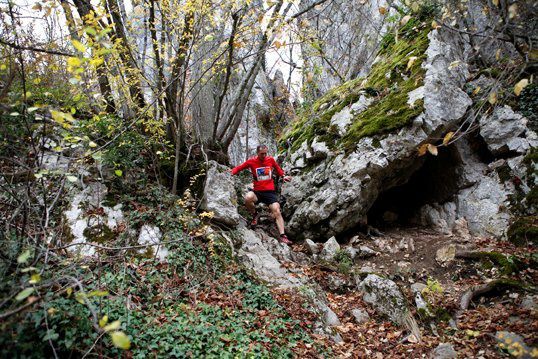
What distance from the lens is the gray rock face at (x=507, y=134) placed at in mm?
6383

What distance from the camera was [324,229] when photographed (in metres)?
6.89

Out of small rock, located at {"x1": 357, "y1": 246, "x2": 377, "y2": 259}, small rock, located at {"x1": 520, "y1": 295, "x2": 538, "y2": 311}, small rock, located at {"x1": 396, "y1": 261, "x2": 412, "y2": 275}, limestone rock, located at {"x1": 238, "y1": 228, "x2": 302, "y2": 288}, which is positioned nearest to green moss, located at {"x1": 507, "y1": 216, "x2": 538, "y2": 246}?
small rock, located at {"x1": 520, "y1": 295, "x2": 538, "y2": 311}

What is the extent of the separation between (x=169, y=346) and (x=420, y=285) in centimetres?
426

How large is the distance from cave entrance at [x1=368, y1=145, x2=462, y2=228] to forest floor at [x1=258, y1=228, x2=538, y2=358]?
4.13 ft

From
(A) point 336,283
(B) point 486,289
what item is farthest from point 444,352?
(A) point 336,283

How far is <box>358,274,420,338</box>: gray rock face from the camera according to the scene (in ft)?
14.8

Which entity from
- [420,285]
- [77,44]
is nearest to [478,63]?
[420,285]

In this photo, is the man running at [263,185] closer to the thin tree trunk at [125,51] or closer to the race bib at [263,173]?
the race bib at [263,173]

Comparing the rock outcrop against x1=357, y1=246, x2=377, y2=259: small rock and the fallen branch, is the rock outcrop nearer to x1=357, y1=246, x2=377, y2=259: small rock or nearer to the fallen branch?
x1=357, y1=246, x2=377, y2=259: small rock

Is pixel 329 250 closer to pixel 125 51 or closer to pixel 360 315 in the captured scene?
pixel 360 315

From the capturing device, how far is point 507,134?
660 centimetres

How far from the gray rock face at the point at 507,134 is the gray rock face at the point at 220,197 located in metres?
5.59

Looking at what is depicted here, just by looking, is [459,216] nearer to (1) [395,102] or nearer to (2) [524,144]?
(2) [524,144]

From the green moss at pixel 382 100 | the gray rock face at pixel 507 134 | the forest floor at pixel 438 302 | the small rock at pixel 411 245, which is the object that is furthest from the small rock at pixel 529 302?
the green moss at pixel 382 100
